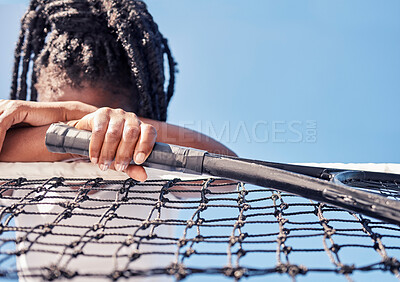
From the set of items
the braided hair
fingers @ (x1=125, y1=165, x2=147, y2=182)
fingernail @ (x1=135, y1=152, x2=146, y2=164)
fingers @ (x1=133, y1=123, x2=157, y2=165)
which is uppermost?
the braided hair

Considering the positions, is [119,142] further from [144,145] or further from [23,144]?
[23,144]

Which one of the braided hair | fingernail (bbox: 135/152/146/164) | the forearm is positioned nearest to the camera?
fingernail (bbox: 135/152/146/164)

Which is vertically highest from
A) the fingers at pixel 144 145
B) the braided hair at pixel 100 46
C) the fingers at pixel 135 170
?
the braided hair at pixel 100 46

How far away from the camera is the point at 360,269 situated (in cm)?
43

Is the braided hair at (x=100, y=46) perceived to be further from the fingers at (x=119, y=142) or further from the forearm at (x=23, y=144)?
the fingers at (x=119, y=142)

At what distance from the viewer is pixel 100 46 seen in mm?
1130

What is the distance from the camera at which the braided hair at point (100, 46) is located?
108 centimetres

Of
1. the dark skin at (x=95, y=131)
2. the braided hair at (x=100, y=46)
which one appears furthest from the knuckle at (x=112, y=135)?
the braided hair at (x=100, y=46)

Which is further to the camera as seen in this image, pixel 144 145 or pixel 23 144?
pixel 23 144

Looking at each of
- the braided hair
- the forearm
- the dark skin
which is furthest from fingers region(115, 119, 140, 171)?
the braided hair

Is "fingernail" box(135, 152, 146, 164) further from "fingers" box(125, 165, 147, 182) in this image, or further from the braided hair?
the braided hair

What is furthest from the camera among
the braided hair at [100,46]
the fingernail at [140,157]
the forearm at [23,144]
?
the braided hair at [100,46]

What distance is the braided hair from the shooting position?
3.55 feet

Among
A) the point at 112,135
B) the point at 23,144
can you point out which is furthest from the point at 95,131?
the point at 23,144
